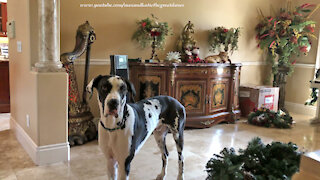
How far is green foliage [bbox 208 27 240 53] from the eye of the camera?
5121 millimetres

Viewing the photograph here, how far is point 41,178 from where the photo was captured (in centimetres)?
255

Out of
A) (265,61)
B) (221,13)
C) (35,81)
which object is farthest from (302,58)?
(35,81)

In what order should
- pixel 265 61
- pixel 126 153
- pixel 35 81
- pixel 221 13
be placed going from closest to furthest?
pixel 126 153 → pixel 35 81 → pixel 221 13 → pixel 265 61

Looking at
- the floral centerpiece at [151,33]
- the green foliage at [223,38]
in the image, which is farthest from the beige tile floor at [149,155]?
the green foliage at [223,38]

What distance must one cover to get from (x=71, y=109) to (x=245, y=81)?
13.2 feet

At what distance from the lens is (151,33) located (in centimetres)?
425

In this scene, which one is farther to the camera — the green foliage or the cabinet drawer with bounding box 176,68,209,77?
the green foliage

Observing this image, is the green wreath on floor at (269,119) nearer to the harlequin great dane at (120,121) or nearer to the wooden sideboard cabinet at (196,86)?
the wooden sideboard cabinet at (196,86)

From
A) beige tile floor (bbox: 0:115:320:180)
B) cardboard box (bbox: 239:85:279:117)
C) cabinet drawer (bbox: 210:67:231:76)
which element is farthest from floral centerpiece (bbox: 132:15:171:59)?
cardboard box (bbox: 239:85:279:117)

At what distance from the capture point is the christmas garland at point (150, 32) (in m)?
4.24

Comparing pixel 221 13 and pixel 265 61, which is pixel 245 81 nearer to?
pixel 265 61

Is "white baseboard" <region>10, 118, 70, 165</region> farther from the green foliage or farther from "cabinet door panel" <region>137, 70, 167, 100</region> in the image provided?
the green foliage

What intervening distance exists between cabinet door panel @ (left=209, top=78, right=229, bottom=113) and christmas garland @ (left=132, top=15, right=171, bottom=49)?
43.0 inches

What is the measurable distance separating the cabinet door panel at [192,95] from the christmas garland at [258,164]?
2336 millimetres
